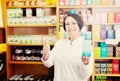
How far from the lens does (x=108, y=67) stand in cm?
384

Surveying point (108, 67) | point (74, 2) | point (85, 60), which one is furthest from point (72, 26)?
point (108, 67)

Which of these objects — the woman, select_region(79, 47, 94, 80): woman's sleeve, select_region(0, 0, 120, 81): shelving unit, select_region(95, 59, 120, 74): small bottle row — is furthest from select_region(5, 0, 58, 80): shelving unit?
select_region(79, 47, 94, 80): woman's sleeve

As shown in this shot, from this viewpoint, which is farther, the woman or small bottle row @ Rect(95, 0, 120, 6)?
small bottle row @ Rect(95, 0, 120, 6)

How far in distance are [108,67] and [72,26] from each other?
86.1 inches

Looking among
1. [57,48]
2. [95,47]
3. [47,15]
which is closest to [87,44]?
[57,48]

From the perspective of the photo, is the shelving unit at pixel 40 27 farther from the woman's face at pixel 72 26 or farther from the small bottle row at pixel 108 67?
the woman's face at pixel 72 26

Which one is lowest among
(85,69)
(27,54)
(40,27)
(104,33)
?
(27,54)

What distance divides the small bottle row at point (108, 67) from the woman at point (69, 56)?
6.67 feet

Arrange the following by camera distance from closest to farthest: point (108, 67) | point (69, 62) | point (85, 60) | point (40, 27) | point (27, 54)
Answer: point (85, 60) → point (69, 62) → point (108, 67) → point (27, 54) → point (40, 27)

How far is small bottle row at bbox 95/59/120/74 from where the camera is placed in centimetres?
383

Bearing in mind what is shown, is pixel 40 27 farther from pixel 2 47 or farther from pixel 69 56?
pixel 69 56

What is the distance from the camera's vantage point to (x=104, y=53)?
3.82m

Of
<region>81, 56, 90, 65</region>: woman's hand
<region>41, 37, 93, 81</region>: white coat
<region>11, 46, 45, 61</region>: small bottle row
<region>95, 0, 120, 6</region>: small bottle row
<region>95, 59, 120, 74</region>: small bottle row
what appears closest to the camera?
<region>81, 56, 90, 65</region>: woman's hand

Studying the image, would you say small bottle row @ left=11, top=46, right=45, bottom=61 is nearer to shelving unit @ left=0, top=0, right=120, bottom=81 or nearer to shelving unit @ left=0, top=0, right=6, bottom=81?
shelving unit @ left=0, top=0, right=120, bottom=81
